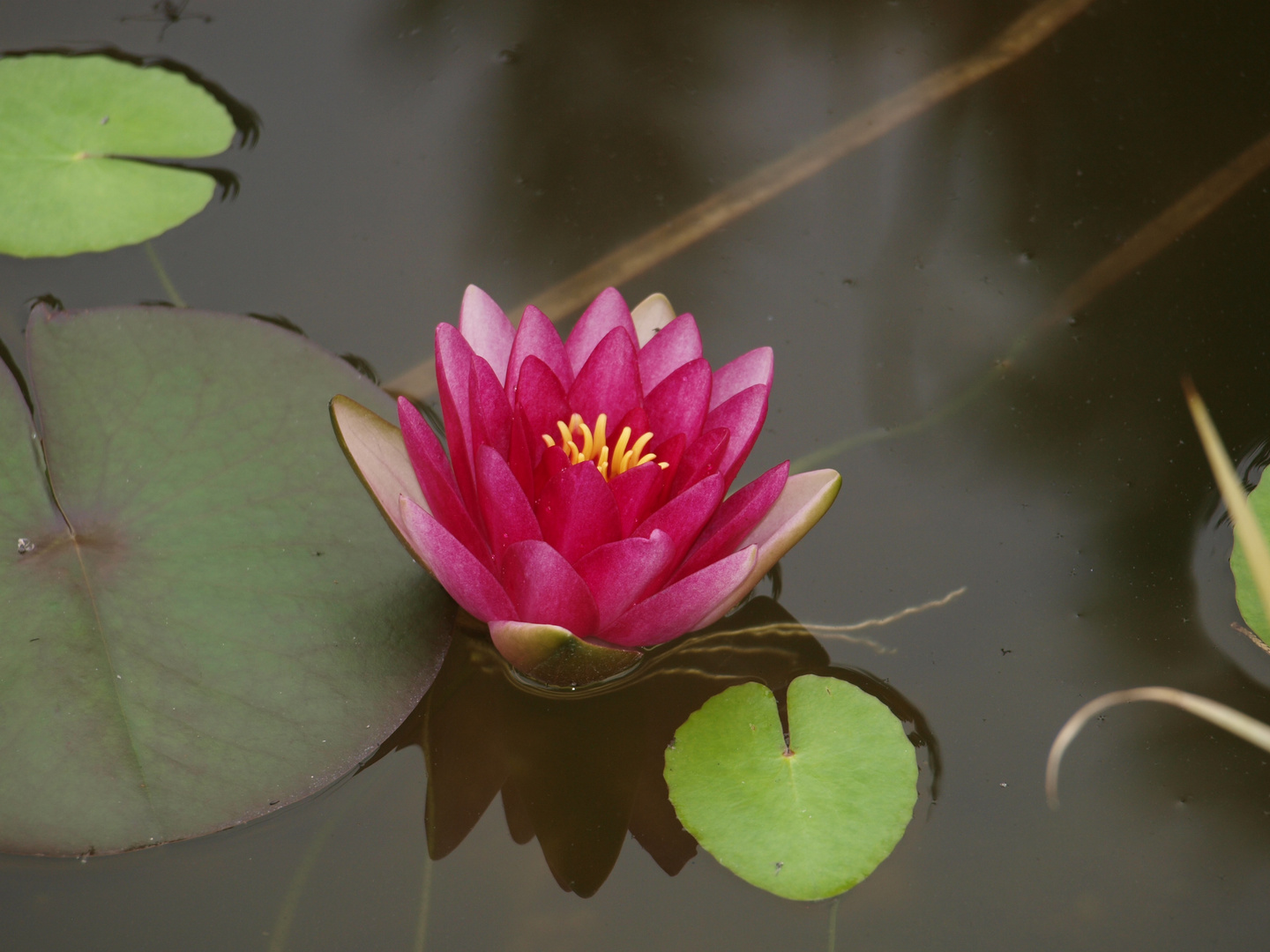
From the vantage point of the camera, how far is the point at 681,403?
4.38 feet

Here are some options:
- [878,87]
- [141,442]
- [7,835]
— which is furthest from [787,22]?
[7,835]

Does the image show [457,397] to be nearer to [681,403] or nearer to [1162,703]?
[681,403]

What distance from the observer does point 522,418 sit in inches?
50.6

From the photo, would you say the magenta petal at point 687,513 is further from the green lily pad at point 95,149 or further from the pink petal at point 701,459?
the green lily pad at point 95,149

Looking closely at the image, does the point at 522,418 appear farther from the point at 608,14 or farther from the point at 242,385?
the point at 608,14

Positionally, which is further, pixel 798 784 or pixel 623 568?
pixel 798 784

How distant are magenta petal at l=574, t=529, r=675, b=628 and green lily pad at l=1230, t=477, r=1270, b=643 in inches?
38.4

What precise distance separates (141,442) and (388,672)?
548mm

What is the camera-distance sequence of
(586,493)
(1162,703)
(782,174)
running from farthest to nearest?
(782,174), (1162,703), (586,493)

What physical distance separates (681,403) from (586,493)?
231mm

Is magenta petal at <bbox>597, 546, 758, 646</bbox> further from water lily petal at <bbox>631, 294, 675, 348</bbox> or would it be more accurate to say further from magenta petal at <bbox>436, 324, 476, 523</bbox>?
water lily petal at <bbox>631, 294, 675, 348</bbox>

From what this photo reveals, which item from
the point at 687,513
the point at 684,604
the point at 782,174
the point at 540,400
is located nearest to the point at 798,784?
the point at 684,604

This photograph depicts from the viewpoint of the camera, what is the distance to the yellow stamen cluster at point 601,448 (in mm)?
1284

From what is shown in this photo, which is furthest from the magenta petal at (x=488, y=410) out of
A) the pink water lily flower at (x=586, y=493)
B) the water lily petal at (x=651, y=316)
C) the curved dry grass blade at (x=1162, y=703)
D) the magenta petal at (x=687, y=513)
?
the curved dry grass blade at (x=1162, y=703)
